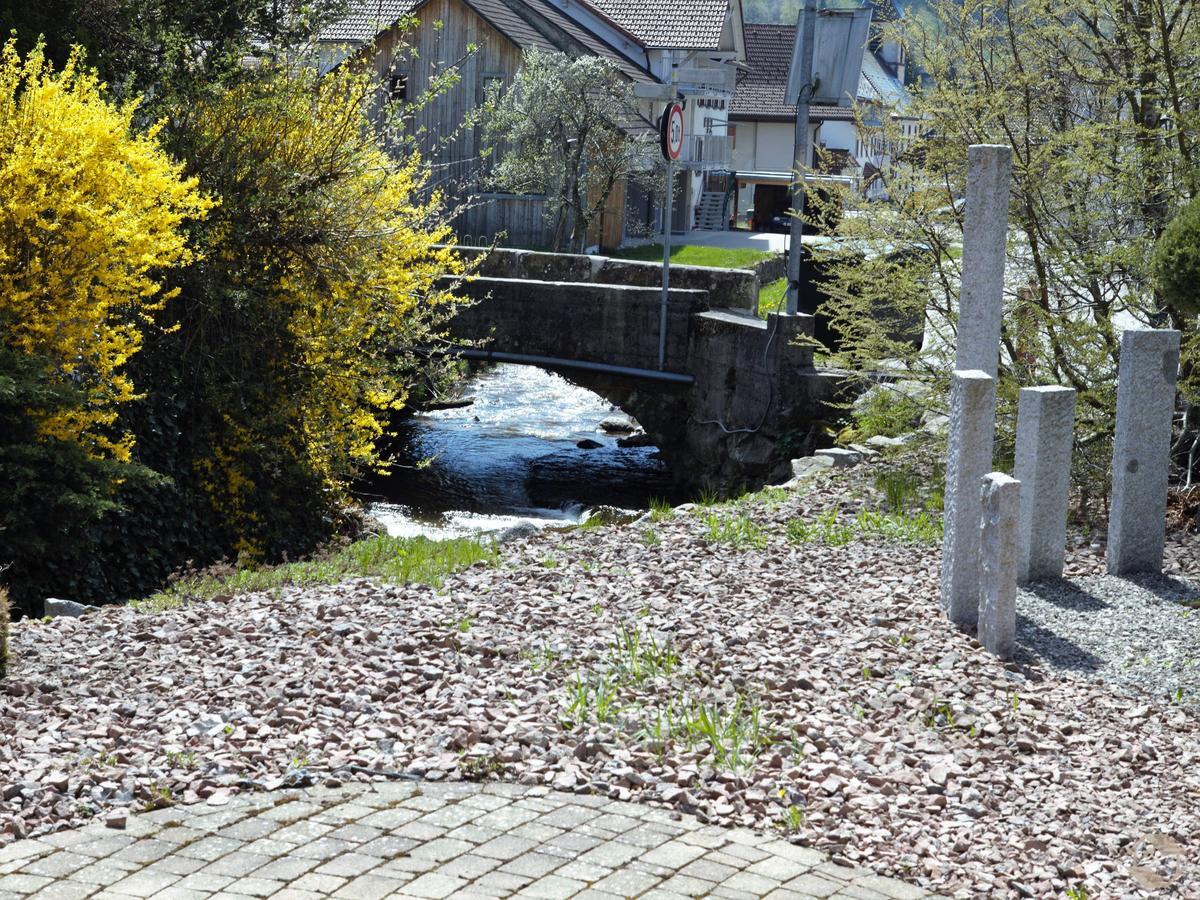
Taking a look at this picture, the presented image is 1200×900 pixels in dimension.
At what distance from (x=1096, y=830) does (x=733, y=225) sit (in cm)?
4577

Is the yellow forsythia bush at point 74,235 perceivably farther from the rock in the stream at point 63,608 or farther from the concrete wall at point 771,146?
the concrete wall at point 771,146

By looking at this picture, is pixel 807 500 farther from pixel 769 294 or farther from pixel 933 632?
pixel 769 294

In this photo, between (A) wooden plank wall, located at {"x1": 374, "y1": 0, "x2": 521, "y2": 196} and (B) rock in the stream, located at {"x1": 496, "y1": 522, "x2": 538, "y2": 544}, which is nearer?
(B) rock in the stream, located at {"x1": 496, "y1": 522, "x2": 538, "y2": 544}

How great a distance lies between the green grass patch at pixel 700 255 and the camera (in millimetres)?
31625

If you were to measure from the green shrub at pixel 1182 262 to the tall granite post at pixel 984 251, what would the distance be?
2.94ft

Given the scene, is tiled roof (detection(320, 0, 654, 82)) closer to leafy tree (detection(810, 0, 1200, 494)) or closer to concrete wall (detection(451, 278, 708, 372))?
concrete wall (detection(451, 278, 708, 372))

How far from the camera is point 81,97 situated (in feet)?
35.6

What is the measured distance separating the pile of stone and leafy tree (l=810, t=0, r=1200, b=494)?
1.61 meters

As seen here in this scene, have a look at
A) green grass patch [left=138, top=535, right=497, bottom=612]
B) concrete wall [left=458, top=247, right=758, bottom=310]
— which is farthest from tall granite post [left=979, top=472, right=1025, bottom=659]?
concrete wall [left=458, top=247, right=758, bottom=310]

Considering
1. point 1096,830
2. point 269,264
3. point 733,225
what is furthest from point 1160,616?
point 733,225

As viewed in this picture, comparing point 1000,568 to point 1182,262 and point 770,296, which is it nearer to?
point 1182,262

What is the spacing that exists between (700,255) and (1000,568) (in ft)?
88.6

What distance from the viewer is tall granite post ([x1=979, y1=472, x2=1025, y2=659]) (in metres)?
6.77

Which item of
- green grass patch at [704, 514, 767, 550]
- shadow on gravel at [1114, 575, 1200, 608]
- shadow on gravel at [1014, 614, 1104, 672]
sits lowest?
shadow on gravel at [1014, 614, 1104, 672]
